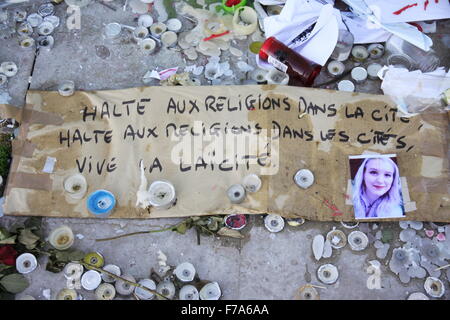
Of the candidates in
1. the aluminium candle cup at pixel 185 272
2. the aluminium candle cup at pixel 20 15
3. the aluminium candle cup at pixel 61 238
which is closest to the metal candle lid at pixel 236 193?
the aluminium candle cup at pixel 185 272

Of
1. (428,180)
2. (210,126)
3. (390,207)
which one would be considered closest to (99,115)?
(210,126)

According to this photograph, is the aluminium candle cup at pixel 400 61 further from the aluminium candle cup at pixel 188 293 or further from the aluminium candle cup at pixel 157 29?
the aluminium candle cup at pixel 188 293

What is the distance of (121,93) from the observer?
279cm

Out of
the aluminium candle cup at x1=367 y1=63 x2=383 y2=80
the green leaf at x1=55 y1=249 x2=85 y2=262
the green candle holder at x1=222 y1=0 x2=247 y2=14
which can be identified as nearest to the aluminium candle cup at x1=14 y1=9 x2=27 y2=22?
the green candle holder at x1=222 y1=0 x2=247 y2=14

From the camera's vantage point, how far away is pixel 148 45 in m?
3.03

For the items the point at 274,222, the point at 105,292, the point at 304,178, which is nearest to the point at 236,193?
the point at 274,222

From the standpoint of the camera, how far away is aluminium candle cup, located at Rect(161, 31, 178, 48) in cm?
304

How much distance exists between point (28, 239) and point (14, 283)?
23 centimetres

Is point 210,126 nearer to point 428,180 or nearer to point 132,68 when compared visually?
point 132,68

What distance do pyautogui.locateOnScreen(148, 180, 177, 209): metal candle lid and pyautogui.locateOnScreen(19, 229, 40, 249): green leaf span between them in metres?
0.66

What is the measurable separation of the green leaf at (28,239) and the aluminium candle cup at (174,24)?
162 cm

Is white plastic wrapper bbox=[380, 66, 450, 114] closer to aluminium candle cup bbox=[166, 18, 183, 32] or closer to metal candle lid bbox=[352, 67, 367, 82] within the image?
metal candle lid bbox=[352, 67, 367, 82]

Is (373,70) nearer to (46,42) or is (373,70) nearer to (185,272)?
(185,272)

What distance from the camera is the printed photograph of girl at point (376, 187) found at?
8.17 feet
